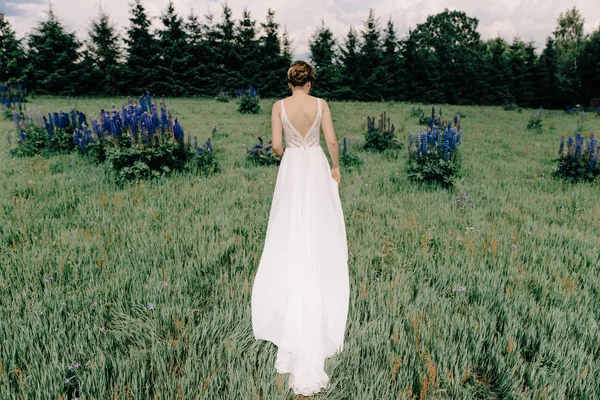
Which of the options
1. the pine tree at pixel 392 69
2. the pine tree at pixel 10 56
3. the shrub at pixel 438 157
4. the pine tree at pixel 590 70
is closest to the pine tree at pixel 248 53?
the pine tree at pixel 392 69

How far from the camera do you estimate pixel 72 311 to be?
275 cm

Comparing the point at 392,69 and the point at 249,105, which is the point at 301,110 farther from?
the point at 392,69

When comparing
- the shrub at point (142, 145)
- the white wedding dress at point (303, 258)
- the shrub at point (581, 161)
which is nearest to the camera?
the white wedding dress at point (303, 258)

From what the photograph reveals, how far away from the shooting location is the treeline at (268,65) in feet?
82.9

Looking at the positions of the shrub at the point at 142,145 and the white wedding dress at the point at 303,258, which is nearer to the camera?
the white wedding dress at the point at 303,258

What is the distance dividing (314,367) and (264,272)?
2.97 feet

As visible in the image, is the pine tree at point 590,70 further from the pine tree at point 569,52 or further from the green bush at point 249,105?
the green bush at point 249,105

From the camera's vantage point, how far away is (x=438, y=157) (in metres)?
6.42

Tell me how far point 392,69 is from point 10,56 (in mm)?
29446

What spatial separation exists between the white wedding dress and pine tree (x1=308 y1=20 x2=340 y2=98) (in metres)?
28.4

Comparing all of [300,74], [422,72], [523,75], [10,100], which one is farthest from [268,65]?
[300,74]

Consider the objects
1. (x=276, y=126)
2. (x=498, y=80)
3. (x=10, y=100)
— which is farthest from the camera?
(x=498, y=80)

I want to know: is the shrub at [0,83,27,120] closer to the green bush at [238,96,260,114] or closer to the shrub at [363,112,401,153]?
the green bush at [238,96,260,114]

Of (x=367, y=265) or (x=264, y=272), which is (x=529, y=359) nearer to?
(x=367, y=265)
